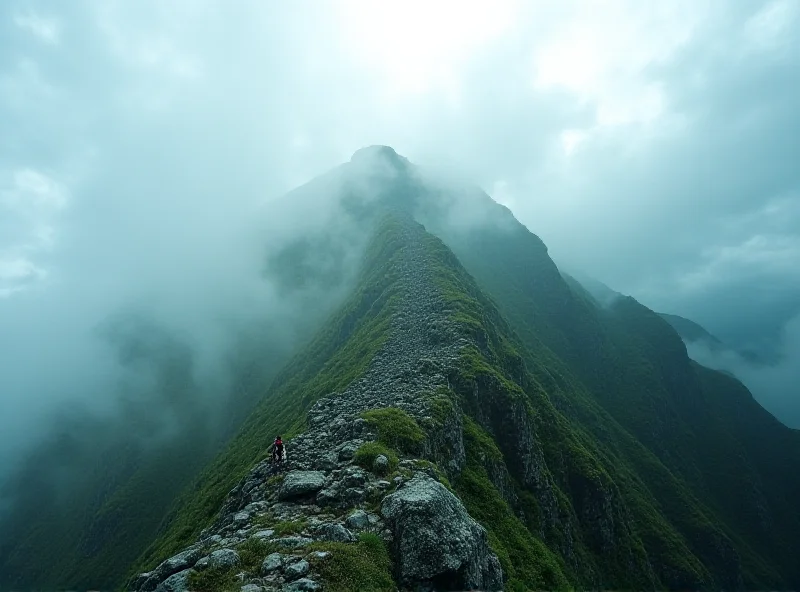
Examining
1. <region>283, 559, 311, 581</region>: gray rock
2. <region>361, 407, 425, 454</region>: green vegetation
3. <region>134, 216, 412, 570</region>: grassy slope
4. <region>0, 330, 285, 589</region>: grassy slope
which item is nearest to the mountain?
<region>283, 559, 311, 581</region>: gray rock

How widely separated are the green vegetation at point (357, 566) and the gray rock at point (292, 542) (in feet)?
1.98

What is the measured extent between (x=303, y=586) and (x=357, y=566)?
2.33 m

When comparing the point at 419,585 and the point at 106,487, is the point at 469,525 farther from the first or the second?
the point at 106,487

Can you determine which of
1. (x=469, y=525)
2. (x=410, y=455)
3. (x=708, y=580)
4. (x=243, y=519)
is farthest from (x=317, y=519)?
(x=708, y=580)

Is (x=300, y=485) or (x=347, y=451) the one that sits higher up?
(x=347, y=451)

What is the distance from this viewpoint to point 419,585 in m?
16.8

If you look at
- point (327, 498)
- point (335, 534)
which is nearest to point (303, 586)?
point (335, 534)

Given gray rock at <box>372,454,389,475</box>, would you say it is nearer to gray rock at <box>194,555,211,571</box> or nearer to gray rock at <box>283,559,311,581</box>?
gray rock at <box>283,559,311,581</box>

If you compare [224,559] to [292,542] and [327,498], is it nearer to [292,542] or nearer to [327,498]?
[292,542]

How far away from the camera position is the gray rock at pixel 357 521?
19.2 metres

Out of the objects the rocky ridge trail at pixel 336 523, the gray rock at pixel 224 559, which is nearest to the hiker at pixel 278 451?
the rocky ridge trail at pixel 336 523

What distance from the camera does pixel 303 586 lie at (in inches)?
558

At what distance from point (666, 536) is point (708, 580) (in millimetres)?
16222

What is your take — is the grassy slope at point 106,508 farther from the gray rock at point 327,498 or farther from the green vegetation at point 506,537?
the gray rock at point 327,498
